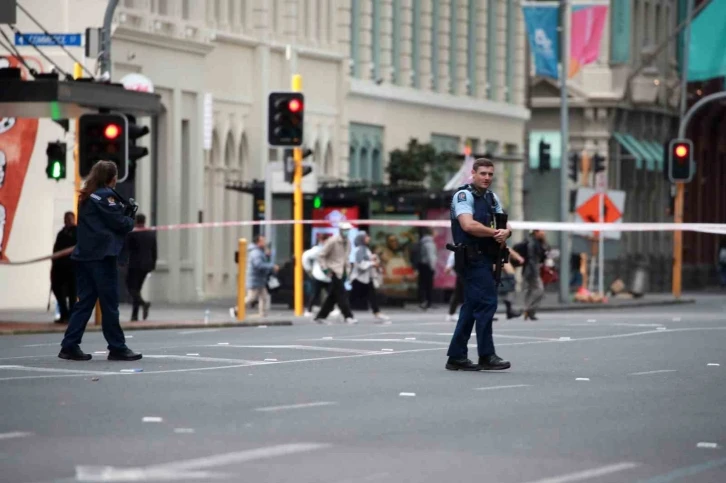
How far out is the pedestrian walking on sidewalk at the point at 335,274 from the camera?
3497 centimetres

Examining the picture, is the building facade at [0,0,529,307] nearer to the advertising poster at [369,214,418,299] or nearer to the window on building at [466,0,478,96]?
the window on building at [466,0,478,96]

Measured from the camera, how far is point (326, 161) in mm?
57938

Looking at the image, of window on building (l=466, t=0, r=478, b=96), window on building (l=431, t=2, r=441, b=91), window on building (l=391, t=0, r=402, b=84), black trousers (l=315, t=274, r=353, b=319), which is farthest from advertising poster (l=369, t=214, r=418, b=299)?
window on building (l=466, t=0, r=478, b=96)

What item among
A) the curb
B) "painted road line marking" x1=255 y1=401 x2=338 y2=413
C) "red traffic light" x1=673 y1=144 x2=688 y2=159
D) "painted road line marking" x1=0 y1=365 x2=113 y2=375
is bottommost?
"painted road line marking" x1=255 y1=401 x2=338 y2=413

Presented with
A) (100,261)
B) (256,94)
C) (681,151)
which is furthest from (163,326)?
(681,151)

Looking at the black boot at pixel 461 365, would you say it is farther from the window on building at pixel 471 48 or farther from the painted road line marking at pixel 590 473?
the window on building at pixel 471 48

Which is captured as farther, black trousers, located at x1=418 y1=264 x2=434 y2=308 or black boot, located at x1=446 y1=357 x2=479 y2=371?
black trousers, located at x1=418 y1=264 x2=434 y2=308

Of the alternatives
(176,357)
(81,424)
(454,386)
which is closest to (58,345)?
(176,357)

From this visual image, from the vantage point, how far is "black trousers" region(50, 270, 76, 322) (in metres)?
30.5

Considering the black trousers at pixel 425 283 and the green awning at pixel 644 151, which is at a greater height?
the green awning at pixel 644 151

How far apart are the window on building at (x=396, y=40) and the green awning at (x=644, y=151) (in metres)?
18.5

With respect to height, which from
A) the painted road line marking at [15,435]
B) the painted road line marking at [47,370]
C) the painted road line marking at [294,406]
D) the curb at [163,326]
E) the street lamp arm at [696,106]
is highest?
the street lamp arm at [696,106]

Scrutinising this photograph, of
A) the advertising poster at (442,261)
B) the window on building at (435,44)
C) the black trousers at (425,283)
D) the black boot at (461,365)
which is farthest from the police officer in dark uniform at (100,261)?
the window on building at (435,44)

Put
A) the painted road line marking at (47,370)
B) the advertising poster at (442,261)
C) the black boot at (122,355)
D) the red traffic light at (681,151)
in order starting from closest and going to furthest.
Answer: the painted road line marking at (47,370) < the black boot at (122,355) < the advertising poster at (442,261) < the red traffic light at (681,151)
